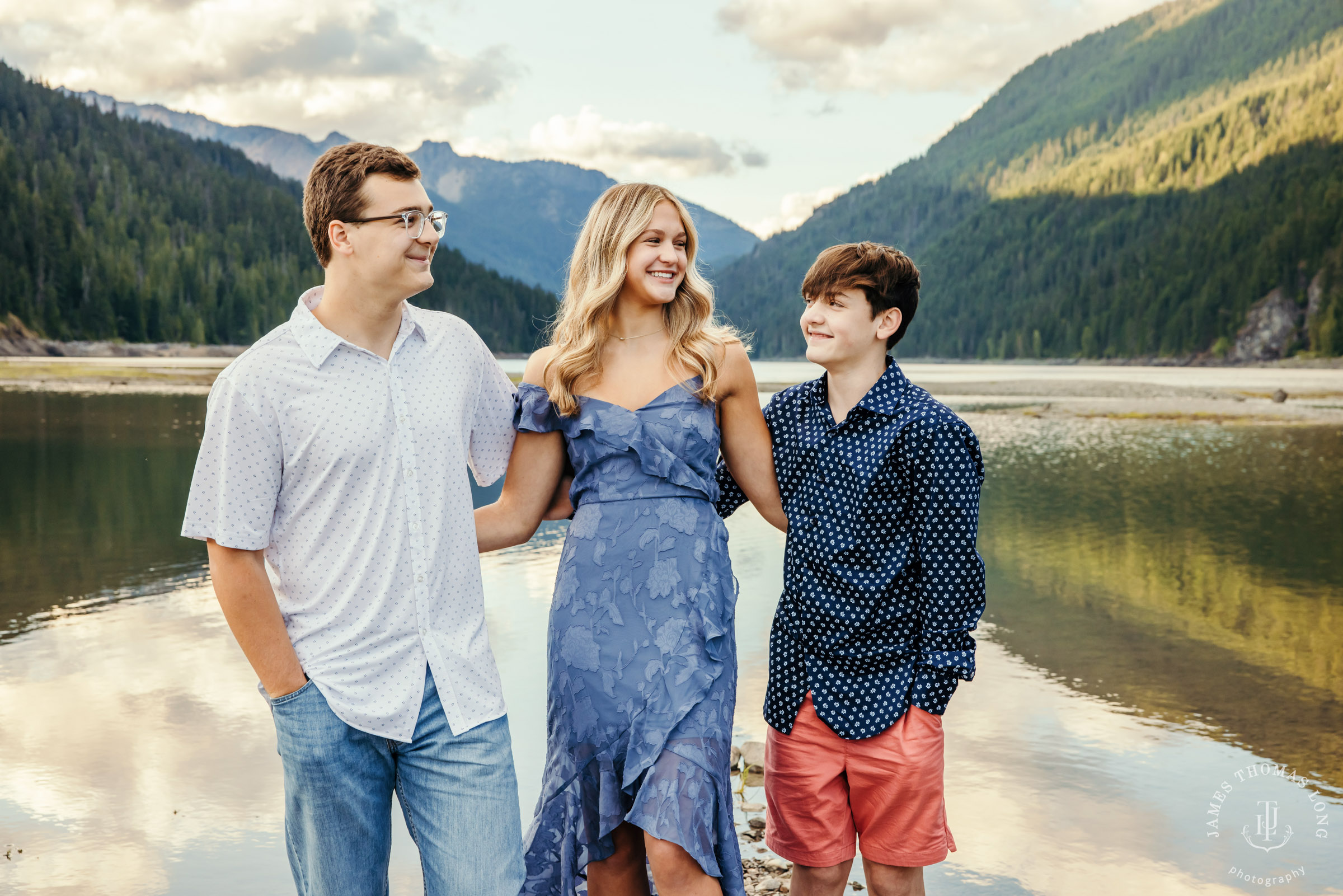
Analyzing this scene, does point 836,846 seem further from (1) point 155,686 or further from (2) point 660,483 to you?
(1) point 155,686

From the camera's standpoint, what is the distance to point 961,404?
4638 centimetres

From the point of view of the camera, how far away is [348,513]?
2.67 metres

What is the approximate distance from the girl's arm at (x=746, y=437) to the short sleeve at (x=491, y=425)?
71cm

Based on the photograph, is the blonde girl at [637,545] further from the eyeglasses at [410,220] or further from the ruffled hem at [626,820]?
the eyeglasses at [410,220]

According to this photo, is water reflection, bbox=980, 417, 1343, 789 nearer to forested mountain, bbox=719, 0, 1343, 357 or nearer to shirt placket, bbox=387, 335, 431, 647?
shirt placket, bbox=387, 335, 431, 647

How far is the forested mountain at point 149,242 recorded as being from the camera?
94.6m

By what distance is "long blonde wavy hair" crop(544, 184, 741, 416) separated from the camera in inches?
132

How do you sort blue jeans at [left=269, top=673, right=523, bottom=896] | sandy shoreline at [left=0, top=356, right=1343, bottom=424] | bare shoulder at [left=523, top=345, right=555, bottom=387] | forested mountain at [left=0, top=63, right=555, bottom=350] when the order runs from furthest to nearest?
1. forested mountain at [left=0, top=63, right=555, bottom=350]
2. sandy shoreline at [left=0, top=356, right=1343, bottom=424]
3. bare shoulder at [left=523, top=345, right=555, bottom=387]
4. blue jeans at [left=269, top=673, right=523, bottom=896]

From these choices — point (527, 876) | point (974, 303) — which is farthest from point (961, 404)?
point (974, 303)

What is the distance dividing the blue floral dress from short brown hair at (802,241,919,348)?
0.60m

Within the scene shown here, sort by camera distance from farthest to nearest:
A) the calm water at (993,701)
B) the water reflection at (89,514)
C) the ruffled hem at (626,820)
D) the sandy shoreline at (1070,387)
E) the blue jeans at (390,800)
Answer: the sandy shoreline at (1070,387) < the water reflection at (89,514) < the calm water at (993,701) < the ruffled hem at (626,820) < the blue jeans at (390,800)

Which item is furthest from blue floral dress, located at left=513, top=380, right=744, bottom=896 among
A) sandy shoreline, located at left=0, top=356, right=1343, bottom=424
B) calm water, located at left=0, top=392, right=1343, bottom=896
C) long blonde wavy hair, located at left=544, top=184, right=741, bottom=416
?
sandy shoreline, located at left=0, top=356, right=1343, bottom=424

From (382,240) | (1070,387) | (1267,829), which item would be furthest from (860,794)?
(1070,387)

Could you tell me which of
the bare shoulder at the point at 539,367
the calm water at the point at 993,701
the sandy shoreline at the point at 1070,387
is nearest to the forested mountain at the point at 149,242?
the sandy shoreline at the point at 1070,387
